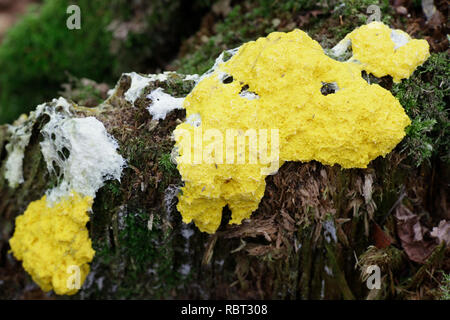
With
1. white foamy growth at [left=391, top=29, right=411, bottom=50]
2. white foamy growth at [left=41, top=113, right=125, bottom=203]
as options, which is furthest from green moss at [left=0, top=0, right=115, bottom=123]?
white foamy growth at [left=391, top=29, right=411, bottom=50]

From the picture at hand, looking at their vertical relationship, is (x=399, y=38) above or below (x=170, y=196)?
above

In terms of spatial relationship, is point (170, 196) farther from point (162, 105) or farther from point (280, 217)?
point (280, 217)

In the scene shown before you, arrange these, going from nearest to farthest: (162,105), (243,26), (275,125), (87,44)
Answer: (275,125) < (162,105) < (243,26) < (87,44)

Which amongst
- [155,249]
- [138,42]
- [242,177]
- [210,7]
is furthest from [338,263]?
[138,42]

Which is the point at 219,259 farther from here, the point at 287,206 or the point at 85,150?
the point at 85,150

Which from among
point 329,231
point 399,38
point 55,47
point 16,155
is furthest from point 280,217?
point 55,47

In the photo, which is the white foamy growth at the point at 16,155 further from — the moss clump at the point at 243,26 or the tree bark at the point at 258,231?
the moss clump at the point at 243,26
